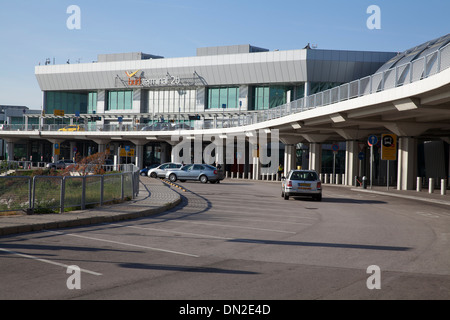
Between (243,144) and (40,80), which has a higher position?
(40,80)

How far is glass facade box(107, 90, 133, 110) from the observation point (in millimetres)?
87375

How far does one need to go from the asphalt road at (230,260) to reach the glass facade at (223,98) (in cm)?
6342

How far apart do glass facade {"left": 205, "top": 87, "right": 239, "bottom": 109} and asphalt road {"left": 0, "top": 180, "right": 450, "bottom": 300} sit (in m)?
63.4

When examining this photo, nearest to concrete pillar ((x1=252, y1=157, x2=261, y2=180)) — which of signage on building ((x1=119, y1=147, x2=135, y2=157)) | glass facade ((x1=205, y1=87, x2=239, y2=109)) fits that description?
signage on building ((x1=119, y1=147, x2=135, y2=157))

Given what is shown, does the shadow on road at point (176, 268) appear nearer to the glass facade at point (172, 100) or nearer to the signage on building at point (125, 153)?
the signage on building at point (125, 153)

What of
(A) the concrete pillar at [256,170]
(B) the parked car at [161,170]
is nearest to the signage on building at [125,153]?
(B) the parked car at [161,170]

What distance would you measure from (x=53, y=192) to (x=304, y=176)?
14327 mm

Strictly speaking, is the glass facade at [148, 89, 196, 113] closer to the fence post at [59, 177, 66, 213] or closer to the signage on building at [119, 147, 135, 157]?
the signage on building at [119, 147, 135, 157]

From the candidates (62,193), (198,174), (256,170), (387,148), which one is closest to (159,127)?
(256,170)

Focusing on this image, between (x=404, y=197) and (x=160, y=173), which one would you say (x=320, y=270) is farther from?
(x=160, y=173)

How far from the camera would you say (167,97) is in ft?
278

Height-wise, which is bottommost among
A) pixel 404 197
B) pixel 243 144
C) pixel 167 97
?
pixel 404 197

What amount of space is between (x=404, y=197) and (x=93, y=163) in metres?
31.0
